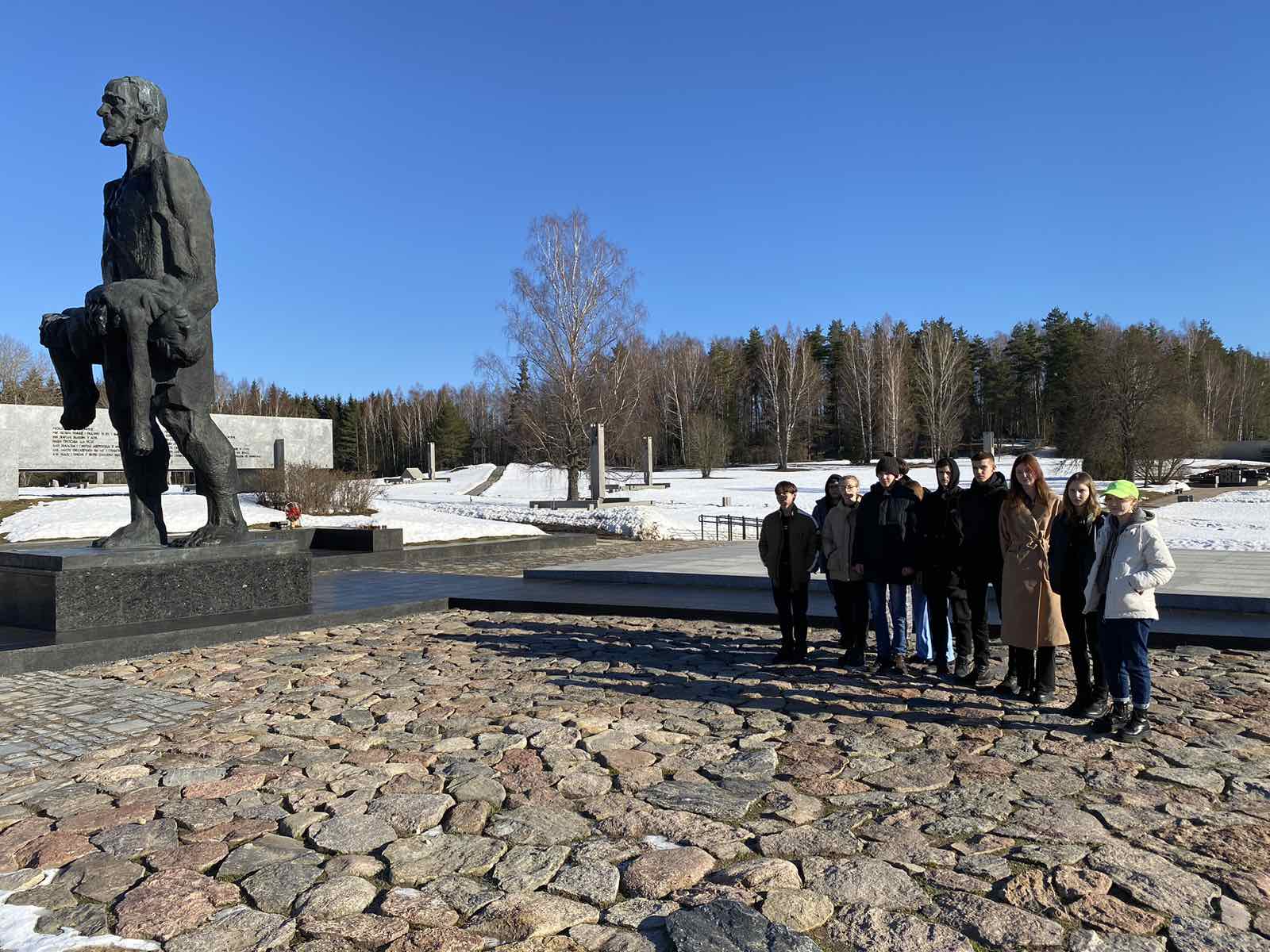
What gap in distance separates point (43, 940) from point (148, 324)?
625cm

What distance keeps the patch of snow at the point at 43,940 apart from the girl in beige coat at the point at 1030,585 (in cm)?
474

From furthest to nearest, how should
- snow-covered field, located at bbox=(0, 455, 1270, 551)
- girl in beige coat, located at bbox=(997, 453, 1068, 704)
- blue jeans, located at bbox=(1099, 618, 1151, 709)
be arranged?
snow-covered field, located at bbox=(0, 455, 1270, 551), girl in beige coat, located at bbox=(997, 453, 1068, 704), blue jeans, located at bbox=(1099, 618, 1151, 709)

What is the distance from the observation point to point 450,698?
5652 millimetres

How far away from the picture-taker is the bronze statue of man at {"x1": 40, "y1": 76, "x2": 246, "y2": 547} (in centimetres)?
767

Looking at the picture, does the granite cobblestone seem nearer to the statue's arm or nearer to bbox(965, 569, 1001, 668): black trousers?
bbox(965, 569, 1001, 668): black trousers

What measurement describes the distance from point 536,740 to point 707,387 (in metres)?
64.5

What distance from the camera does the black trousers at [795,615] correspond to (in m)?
6.57

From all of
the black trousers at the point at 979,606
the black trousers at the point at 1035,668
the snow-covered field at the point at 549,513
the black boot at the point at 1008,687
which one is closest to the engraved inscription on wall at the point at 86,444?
the snow-covered field at the point at 549,513

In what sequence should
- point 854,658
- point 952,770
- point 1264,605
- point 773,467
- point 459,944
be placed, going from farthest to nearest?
point 773,467
point 1264,605
point 854,658
point 952,770
point 459,944

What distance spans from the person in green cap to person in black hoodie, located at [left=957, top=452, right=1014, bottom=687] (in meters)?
1.02

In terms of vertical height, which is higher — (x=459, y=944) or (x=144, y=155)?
(x=144, y=155)

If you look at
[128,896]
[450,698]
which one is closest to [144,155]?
[450,698]

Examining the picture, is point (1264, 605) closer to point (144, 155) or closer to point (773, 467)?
point (144, 155)

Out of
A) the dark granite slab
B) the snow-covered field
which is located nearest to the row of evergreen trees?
the snow-covered field
